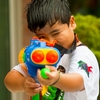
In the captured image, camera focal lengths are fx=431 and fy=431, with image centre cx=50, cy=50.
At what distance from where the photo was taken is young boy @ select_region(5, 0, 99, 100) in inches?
61.6

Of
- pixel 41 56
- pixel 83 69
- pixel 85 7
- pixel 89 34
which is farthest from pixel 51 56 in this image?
pixel 85 7

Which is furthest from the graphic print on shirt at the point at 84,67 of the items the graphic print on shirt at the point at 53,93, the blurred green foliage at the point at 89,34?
the blurred green foliage at the point at 89,34

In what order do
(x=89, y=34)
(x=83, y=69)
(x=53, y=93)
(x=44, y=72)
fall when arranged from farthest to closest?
(x=89, y=34) → (x=53, y=93) → (x=83, y=69) → (x=44, y=72)

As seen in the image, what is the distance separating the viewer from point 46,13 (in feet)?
5.32

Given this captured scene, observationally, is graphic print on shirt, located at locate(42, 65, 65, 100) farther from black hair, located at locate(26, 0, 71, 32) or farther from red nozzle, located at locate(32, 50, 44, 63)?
red nozzle, located at locate(32, 50, 44, 63)

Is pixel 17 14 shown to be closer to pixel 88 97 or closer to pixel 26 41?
pixel 26 41

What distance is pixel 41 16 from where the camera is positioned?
5.31 feet

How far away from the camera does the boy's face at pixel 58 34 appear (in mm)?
1607

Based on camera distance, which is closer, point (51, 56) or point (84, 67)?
point (51, 56)

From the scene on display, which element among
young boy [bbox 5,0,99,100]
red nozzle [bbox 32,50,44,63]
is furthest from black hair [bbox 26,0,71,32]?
red nozzle [bbox 32,50,44,63]

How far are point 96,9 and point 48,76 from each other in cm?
377

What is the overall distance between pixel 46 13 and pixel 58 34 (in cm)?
9

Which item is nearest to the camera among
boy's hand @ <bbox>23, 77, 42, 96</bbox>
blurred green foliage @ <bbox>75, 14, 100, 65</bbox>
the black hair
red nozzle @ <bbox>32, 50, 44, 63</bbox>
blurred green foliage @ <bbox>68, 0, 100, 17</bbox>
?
red nozzle @ <bbox>32, 50, 44, 63</bbox>

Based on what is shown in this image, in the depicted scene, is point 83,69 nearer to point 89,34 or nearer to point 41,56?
point 41,56
